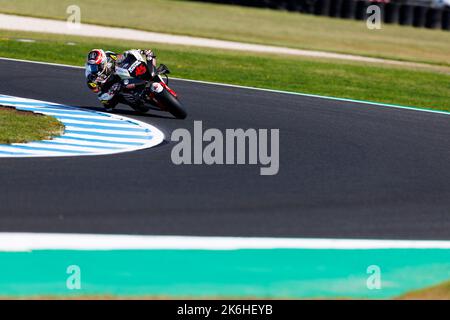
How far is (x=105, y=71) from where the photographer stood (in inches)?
621

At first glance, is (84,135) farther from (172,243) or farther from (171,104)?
(172,243)

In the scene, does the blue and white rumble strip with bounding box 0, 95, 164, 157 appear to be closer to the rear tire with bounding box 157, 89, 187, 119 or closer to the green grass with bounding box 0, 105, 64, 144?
the green grass with bounding box 0, 105, 64, 144

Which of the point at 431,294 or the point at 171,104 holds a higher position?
the point at 171,104

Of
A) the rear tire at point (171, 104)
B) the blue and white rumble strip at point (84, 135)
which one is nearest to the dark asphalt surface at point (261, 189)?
the rear tire at point (171, 104)

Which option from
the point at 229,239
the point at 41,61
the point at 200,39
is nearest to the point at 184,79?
the point at 41,61

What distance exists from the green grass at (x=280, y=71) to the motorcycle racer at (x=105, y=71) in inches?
227

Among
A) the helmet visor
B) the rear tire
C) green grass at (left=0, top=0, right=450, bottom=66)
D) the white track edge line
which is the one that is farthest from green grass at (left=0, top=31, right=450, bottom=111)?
the white track edge line

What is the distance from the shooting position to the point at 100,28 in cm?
3133

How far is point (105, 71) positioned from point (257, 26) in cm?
2215

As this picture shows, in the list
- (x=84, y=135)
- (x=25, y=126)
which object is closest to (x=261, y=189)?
(x=84, y=135)

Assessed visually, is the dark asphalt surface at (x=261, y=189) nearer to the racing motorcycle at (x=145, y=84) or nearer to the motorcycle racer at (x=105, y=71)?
the racing motorcycle at (x=145, y=84)

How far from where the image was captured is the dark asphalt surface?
8.93 m

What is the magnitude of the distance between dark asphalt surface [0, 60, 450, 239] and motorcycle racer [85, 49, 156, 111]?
78 centimetres
